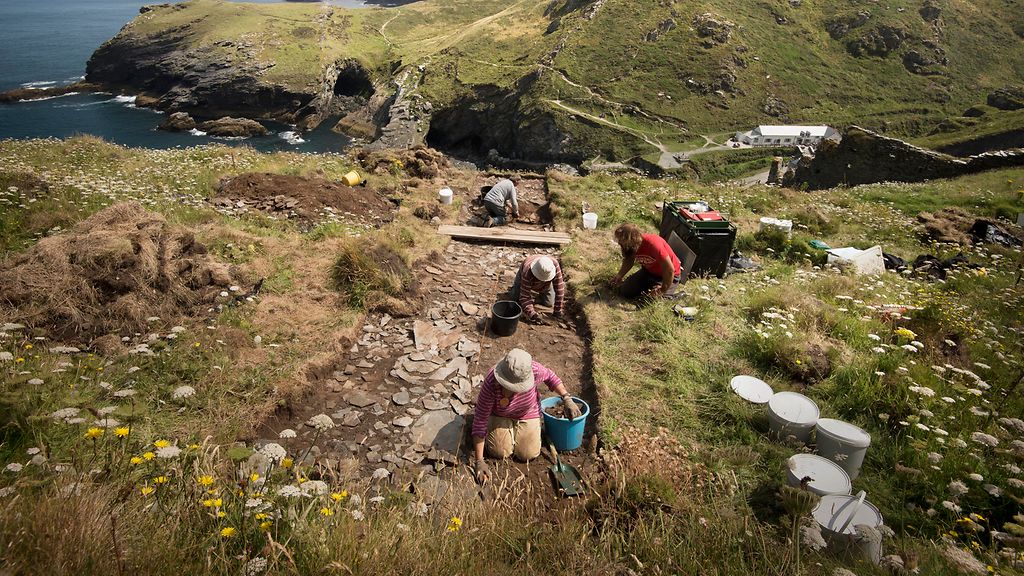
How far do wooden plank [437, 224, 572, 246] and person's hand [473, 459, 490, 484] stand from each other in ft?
22.1

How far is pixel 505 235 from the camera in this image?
36.2 feet

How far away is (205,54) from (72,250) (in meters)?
88.6

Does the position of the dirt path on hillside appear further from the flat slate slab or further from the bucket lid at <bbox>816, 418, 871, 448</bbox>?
the bucket lid at <bbox>816, 418, 871, 448</bbox>

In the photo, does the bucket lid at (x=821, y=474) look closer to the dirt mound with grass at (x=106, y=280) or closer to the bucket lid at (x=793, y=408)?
the bucket lid at (x=793, y=408)

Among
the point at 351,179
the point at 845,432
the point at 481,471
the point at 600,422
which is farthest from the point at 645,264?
the point at 351,179

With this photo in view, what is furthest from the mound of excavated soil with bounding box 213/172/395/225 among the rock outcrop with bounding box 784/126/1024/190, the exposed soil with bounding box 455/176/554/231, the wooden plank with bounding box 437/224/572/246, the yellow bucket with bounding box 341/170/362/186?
the rock outcrop with bounding box 784/126/1024/190

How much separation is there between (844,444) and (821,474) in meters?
0.52

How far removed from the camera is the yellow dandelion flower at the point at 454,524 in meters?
2.77

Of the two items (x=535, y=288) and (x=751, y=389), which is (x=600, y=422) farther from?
(x=535, y=288)

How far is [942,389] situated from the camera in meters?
4.71

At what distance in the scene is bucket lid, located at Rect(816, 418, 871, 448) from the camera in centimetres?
404

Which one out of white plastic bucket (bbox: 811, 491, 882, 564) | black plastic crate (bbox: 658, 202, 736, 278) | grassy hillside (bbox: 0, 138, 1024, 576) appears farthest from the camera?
black plastic crate (bbox: 658, 202, 736, 278)

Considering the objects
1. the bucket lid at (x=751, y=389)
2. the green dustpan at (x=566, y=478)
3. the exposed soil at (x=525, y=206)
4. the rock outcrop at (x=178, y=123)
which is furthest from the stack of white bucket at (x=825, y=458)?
the rock outcrop at (x=178, y=123)

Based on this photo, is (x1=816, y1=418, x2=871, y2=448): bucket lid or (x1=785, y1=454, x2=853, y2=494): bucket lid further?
(x1=816, y1=418, x2=871, y2=448): bucket lid
